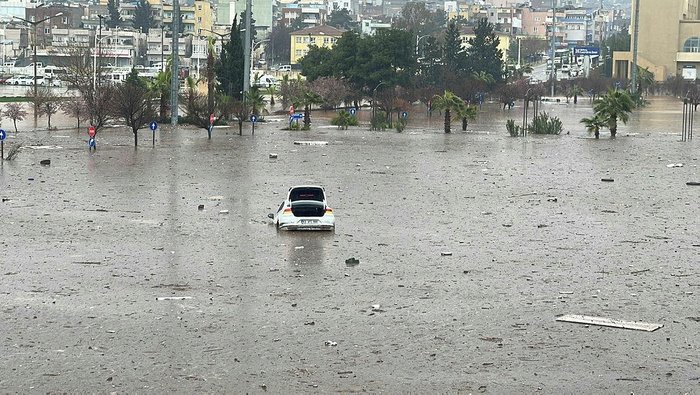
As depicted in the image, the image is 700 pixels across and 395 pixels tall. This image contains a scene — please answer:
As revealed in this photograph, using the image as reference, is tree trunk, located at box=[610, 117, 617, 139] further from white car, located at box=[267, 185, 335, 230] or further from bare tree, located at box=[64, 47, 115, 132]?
white car, located at box=[267, 185, 335, 230]

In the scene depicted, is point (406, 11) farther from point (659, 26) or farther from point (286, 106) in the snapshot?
point (286, 106)

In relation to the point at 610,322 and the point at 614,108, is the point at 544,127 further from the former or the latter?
the point at 610,322

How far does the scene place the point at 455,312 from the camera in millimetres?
15617

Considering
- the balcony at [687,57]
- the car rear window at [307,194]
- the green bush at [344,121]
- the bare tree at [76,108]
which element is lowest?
the green bush at [344,121]

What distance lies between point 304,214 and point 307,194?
67cm

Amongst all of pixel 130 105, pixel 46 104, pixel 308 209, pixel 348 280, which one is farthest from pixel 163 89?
pixel 348 280

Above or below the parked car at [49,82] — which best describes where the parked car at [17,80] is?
below

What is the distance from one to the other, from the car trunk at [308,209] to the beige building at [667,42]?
10450cm

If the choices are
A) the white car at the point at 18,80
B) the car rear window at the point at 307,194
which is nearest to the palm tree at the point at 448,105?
the car rear window at the point at 307,194

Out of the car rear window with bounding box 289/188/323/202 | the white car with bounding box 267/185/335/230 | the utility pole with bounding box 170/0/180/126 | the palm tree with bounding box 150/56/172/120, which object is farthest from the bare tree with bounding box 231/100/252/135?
the white car with bounding box 267/185/335/230

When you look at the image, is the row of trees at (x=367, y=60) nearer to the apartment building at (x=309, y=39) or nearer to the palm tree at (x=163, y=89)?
the palm tree at (x=163, y=89)

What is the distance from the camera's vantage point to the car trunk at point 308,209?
72.7 ft

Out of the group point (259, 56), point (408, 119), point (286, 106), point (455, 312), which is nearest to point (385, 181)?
point (455, 312)

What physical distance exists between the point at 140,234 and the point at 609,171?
16589 mm
